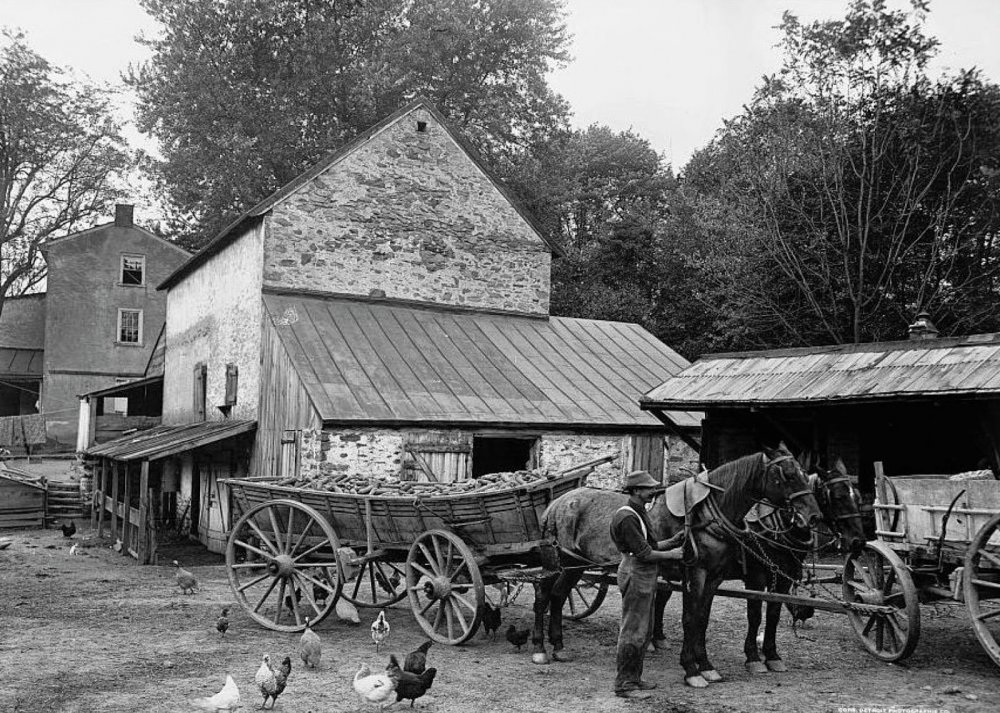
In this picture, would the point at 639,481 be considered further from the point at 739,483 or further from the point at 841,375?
the point at 841,375

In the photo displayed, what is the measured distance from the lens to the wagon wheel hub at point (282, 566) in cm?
999

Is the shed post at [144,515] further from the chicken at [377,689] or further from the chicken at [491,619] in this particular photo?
the chicken at [377,689]

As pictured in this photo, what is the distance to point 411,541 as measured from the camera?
31.9 feet

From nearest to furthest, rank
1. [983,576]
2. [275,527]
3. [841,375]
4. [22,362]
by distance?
[983,576]
[275,527]
[841,375]
[22,362]

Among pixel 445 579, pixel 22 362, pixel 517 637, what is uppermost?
pixel 22 362

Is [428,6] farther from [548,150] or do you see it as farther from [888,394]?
[888,394]

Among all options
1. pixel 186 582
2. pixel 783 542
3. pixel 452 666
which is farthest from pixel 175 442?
pixel 783 542

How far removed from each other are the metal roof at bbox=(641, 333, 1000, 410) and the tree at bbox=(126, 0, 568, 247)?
64.8 ft

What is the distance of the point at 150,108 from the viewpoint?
32875 millimetres

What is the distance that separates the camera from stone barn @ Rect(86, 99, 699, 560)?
15992 mm

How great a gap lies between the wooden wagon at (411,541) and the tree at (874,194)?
16.2m

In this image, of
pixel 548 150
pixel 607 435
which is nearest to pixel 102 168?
pixel 548 150

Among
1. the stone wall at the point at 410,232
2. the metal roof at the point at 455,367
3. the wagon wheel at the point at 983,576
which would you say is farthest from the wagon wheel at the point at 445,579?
the stone wall at the point at 410,232

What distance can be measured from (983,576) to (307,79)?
93.3 ft
